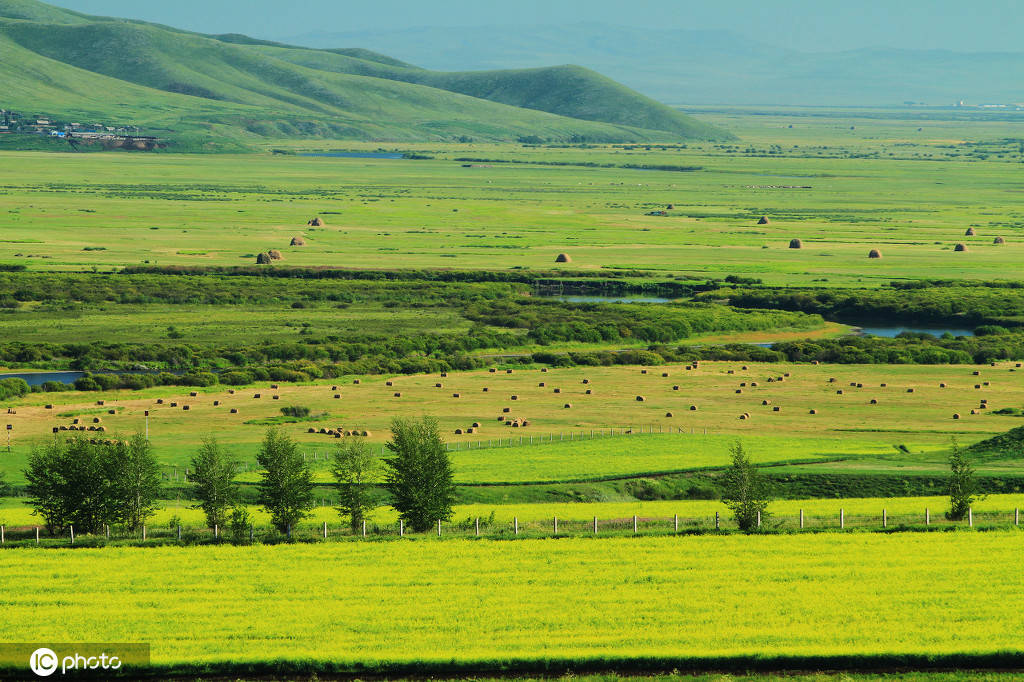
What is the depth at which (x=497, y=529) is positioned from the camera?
58.7 metres

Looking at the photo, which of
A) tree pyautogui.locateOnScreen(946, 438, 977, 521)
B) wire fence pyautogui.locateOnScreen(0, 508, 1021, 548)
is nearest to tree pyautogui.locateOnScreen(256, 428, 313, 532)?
wire fence pyautogui.locateOnScreen(0, 508, 1021, 548)

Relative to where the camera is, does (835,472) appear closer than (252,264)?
Yes

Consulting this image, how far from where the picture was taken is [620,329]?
13838cm

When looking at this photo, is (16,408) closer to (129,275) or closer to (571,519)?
(571,519)

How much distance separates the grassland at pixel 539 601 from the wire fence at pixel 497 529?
6.18 ft

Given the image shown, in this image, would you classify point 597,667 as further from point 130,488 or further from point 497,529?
point 130,488

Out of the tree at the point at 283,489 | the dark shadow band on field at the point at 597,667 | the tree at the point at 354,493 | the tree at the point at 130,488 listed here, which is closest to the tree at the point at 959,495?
the dark shadow band on field at the point at 597,667

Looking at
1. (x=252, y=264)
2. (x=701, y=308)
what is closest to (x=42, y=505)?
(x=701, y=308)

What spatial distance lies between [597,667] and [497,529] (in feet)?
66.7

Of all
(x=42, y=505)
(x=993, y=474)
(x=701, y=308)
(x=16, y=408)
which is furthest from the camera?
(x=701, y=308)

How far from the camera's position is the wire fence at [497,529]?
185 ft

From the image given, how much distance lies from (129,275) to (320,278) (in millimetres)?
23199

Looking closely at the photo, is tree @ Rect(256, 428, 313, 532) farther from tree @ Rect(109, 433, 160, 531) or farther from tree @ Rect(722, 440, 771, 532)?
tree @ Rect(722, 440, 771, 532)

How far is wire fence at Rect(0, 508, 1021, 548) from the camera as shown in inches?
2221
